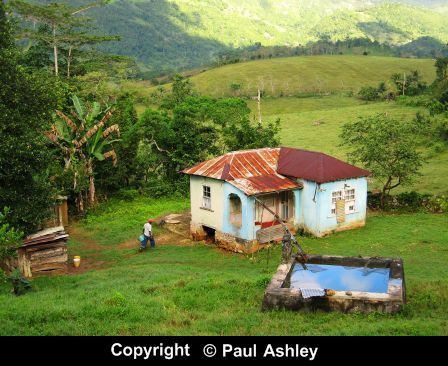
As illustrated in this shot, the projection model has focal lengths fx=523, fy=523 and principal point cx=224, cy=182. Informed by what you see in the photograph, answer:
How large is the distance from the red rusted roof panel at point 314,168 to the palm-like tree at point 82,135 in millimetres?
9698

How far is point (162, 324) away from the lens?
10.4 meters

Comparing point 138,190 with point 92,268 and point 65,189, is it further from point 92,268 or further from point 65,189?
point 92,268

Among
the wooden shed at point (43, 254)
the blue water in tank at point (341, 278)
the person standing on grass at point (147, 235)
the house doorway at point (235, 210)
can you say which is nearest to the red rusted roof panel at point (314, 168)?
the house doorway at point (235, 210)

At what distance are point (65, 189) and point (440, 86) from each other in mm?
40212

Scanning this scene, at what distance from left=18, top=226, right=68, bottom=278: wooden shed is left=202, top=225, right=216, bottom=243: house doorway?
23.1ft

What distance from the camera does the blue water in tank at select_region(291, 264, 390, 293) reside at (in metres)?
13.2

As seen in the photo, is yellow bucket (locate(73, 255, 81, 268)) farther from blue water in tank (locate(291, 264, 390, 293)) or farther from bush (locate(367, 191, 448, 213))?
bush (locate(367, 191, 448, 213))

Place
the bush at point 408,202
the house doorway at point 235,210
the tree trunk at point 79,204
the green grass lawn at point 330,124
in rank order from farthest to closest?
the green grass lawn at point 330,124 → the tree trunk at point 79,204 → the bush at point 408,202 → the house doorway at point 235,210

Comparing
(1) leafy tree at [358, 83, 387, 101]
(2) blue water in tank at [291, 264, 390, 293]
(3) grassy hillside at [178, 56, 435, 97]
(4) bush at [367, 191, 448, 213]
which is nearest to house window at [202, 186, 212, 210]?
(2) blue water in tank at [291, 264, 390, 293]

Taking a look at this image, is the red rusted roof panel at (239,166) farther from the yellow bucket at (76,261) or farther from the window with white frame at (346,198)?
the yellow bucket at (76,261)

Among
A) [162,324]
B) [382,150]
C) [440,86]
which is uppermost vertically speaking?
[440,86]

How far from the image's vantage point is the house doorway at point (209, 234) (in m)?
23.5

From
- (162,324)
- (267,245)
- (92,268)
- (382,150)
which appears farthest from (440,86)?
(162,324)

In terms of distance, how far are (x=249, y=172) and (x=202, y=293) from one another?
10.1 meters
